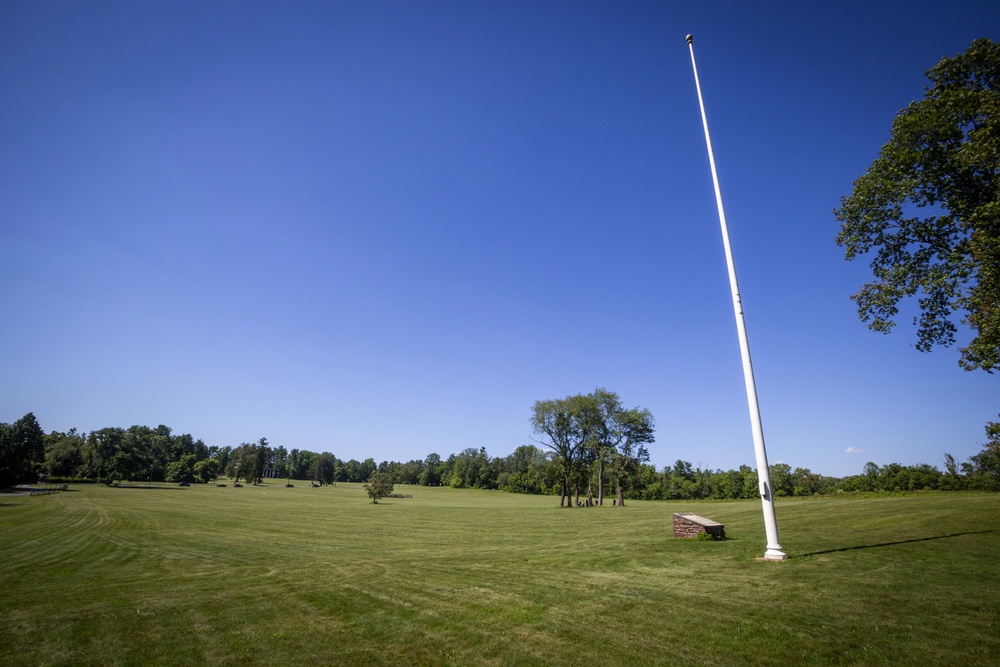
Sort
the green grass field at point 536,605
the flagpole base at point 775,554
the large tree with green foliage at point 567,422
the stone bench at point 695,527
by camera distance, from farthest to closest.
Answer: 1. the large tree with green foliage at point 567,422
2. the stone bench at point 695,527
3. the flagpole base at point 775,554
4. the green grass field at point 536,605

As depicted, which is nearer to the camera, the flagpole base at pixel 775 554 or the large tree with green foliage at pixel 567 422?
the flagpole base at pixel 775 554

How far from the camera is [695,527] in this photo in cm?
1789

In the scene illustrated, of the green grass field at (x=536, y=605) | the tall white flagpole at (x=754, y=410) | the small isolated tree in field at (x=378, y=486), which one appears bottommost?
the small isolated tree in field at (x=378, y=486)

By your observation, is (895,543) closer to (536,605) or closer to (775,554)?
(775,554)

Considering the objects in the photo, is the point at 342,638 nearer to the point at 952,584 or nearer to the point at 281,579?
the point at 281,579

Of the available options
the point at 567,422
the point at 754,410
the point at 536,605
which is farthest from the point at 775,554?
the point at 567,422

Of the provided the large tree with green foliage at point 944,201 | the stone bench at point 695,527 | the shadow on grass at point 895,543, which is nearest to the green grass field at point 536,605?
the shadow on grass at point 895,543

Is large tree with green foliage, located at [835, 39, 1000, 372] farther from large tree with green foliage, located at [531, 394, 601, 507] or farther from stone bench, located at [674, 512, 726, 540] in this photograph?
large tree with green foliage, located at [531, 394, 601, 507]

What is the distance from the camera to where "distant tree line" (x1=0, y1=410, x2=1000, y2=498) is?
65.4m

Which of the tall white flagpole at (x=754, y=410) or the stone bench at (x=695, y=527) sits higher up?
the tall white flagpole at (x=754, y=410)

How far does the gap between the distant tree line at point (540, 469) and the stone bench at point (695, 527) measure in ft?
37.6

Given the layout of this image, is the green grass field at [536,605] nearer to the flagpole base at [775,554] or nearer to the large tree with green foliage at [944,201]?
the flagpole base at [775,554]

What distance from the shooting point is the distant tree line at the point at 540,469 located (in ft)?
214

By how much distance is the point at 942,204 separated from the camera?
17.2 meters
